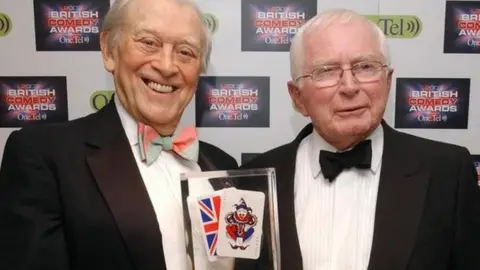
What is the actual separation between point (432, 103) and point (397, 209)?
0.72 meters

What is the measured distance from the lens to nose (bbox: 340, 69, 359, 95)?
4.25 feet

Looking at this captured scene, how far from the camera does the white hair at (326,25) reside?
135 cm

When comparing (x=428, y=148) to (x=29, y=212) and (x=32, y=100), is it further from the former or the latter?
(x=32, y=100)

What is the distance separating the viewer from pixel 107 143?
1322mm

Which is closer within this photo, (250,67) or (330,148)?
(330,148)

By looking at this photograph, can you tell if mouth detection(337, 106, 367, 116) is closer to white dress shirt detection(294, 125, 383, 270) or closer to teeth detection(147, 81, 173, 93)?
white dress shirt detection(294, 125, 383, 270)

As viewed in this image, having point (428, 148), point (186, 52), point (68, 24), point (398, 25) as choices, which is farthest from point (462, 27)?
point (68, 24)

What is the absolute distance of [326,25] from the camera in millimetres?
1346

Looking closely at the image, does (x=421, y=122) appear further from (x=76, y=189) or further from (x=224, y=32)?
(x=76, y=189)

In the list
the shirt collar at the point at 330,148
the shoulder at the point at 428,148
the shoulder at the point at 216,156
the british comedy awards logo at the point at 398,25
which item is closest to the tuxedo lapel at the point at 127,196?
the shoulder at the point at 216,156

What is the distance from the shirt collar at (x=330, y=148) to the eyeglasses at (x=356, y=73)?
18 cm

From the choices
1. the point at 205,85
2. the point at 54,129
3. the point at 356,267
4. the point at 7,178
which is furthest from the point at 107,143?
the point at 356,267

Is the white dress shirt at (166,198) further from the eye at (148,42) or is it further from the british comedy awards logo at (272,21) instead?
the british comedy awards logo at (272,21)

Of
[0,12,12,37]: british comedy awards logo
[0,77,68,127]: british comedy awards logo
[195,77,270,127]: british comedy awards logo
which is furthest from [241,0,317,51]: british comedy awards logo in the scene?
[0,12,12,37]: british comedy awards logo
